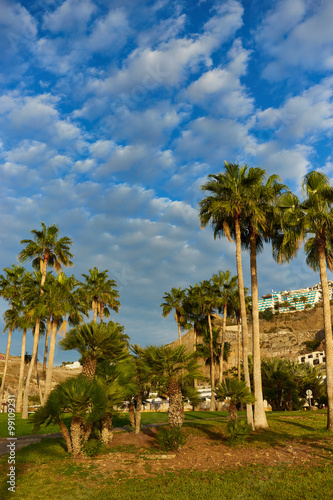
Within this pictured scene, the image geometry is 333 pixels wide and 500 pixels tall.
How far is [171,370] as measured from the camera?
18906 millimetres

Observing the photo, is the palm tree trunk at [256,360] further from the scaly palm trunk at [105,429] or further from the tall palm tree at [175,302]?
the tall palm tree at [175,302]

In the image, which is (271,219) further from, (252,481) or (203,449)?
(252,481)

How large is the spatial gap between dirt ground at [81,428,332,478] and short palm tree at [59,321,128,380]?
13.7ft

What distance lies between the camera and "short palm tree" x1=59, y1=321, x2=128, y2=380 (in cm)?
1798

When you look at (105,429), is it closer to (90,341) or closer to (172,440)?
(172,440)

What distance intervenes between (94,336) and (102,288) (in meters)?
29.2

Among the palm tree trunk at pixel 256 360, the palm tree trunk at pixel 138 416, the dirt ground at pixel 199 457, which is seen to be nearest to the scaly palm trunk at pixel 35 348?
the palm tree trunk at pixel 138 416

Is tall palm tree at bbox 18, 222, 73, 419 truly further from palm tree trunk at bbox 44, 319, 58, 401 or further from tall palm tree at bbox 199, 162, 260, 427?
tall palm tree at bbox 199, 162, 260, 427

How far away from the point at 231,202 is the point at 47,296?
21.3 m

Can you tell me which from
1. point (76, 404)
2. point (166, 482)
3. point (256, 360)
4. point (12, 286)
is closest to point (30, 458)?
point (76, 404)

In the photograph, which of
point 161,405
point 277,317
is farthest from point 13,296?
point 277,317

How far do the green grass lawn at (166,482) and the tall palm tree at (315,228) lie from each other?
632cm

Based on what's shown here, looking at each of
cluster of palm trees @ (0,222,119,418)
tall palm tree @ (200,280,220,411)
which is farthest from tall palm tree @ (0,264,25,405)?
tall palm tree @ (200,280,220,411)

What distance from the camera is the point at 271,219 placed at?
24.7 meters
